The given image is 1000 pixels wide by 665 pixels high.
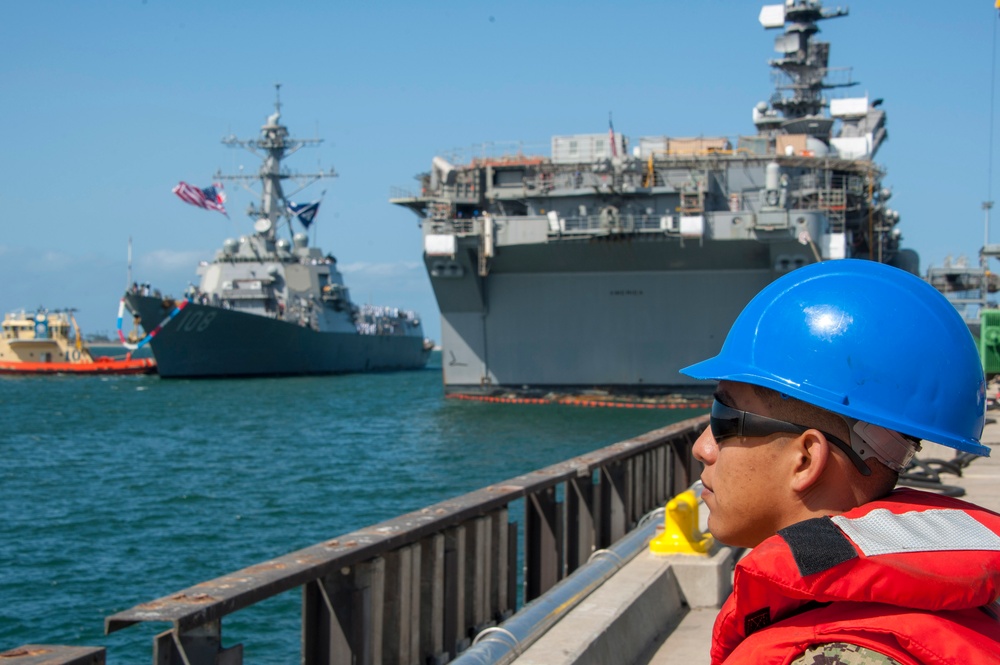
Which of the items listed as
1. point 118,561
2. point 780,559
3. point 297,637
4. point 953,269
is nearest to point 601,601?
point 780,559

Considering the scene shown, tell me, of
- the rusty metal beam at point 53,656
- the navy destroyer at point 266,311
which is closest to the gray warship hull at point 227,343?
the navy destroyer at point 266,311

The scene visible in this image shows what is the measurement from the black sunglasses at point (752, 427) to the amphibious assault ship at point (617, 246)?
23705 millimetres

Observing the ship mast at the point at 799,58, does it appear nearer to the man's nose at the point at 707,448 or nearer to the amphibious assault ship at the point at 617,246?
the amphibious assault ship at the point at 617,246

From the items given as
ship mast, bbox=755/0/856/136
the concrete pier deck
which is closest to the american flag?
ship mast, bbox=755/0/856/136

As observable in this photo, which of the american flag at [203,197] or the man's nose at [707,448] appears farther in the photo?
the american flag at [203,197]

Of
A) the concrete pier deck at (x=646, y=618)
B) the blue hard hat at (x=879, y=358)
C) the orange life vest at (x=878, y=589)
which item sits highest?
the blue hard hat at (x=879, y=358)

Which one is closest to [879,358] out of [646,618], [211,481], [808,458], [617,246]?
[808,458]

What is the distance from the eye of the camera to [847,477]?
4.43ft

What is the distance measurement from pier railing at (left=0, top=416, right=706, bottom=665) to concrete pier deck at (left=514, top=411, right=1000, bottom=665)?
0.64 metres

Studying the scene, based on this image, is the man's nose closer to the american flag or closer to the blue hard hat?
the blue hard hat

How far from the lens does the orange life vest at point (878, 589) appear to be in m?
1.13

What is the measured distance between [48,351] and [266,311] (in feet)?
41.4

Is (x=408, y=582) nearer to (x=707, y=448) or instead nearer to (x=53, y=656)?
(x=53, y=656)

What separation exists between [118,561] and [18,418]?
18.9 meters
